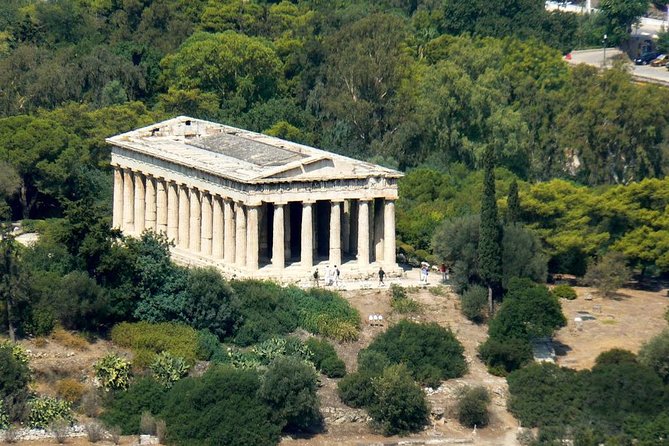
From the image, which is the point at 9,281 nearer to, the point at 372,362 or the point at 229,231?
the point at 229,231

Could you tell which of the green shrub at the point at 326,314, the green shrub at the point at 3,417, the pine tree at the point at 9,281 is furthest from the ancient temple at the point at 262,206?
the green shrub at the point at 3,417

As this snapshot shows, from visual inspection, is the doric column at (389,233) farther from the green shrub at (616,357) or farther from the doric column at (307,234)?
the green shrub at (616,357)

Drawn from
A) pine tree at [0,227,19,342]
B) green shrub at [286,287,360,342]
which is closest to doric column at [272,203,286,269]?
green shrub at [286,287,360,342]

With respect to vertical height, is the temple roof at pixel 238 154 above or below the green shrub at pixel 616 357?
above

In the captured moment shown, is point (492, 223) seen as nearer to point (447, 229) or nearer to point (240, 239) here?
point (447, 229)

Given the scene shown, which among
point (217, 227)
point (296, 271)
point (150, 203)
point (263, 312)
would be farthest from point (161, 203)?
point (263, 312)

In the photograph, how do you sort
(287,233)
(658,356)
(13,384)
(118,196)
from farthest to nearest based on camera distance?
(118,196)
(287,233)
(658,356)
(13,384)
